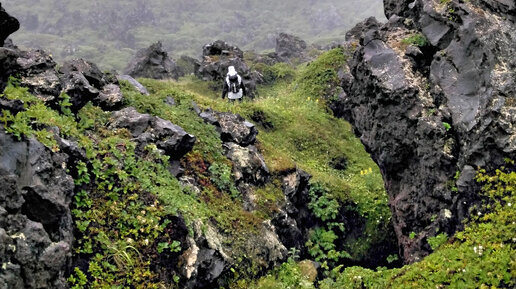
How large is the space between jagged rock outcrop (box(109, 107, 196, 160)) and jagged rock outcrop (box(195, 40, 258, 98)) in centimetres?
2322

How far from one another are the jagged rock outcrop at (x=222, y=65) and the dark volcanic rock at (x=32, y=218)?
28.8 m

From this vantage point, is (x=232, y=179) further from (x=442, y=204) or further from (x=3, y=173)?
(x=3, y=173)

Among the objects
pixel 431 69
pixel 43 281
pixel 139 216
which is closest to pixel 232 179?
pixel 139 216

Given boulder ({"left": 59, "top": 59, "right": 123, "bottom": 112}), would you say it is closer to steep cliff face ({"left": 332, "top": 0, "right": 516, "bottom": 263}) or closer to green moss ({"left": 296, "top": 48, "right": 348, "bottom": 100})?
steep cliff face ({"left": 332, "top": 0, "right": 516, "bottom": 263})

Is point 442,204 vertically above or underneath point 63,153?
underneath

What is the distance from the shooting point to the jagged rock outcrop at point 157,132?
1447cm

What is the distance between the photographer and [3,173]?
321 inches

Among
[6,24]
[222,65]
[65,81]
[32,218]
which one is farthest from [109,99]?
[222,65]

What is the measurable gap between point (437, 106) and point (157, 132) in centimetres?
916

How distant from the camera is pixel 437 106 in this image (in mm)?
14141

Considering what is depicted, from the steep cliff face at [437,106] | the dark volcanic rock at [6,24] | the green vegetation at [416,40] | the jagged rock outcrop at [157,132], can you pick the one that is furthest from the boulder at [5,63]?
the green vegetation at [416,40]

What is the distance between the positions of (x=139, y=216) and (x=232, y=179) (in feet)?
16.8

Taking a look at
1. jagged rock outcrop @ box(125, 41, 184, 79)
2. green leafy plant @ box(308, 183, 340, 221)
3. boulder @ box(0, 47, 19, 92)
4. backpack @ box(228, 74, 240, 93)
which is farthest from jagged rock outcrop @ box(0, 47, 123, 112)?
jagged rock outcrop @ box(125, 41, 184, 79)

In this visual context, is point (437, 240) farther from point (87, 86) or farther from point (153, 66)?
point (153, 66)
